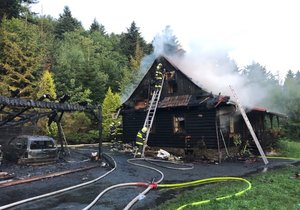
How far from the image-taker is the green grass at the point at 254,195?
7.82 meters

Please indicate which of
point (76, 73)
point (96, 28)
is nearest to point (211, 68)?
point (76, 73)

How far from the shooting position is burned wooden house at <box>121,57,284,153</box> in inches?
714

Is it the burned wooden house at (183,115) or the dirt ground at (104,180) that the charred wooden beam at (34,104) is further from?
the burned wooden house at (183,115)

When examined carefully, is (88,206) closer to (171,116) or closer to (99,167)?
(99,167)

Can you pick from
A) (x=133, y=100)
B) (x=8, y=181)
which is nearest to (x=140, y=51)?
(x=133, y=100)

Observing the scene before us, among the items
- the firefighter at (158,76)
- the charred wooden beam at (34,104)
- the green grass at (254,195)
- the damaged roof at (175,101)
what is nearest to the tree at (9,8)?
the firefighter at (158,76)

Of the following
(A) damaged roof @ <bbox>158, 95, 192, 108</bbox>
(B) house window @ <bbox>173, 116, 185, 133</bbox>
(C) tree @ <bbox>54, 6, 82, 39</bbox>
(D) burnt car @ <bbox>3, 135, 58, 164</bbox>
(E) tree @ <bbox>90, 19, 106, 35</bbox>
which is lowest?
(D) burnt car @ <bbox>3, 135, 58, 164</bbox>

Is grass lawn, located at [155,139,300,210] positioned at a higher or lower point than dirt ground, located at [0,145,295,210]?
higher

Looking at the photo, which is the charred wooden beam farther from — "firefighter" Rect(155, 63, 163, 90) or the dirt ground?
"firefighter" Rect(155, 63, 163, 90)

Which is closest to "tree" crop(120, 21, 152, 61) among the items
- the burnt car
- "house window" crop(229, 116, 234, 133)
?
"house window" crop(229, 116, 234, 133)

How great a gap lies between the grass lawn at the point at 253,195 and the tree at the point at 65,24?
56073mm

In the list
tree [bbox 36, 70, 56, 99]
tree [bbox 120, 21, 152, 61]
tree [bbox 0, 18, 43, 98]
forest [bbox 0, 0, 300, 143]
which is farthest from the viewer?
tree [bbox 120, 21, 152, 61]

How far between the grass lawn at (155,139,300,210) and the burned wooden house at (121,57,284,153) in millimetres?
6451

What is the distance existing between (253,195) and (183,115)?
36.1ft
